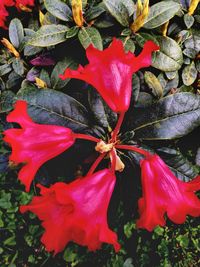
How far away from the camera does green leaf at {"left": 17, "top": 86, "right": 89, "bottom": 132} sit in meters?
1.29

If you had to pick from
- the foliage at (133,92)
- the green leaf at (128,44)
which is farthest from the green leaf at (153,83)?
the green leaf at (128,44)

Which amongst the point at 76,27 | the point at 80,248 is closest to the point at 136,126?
the point at 76,27

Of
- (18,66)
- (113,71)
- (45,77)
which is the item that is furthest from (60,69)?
(113,71)

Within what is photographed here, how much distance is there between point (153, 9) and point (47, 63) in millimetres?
409

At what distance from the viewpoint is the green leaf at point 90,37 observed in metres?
1.26

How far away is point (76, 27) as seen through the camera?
4.33ft

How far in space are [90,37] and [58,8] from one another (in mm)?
163

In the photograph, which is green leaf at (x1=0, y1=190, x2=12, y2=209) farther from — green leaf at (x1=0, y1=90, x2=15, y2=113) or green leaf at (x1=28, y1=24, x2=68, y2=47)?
green leaf at (x1=28, y1=24, x2=68, y2=47)

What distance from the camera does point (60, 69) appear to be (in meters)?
1.37

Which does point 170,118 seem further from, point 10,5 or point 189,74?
point 10,5

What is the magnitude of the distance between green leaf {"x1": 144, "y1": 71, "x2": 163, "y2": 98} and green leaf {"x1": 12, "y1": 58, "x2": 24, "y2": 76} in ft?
1.47

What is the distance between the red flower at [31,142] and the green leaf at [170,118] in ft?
1.01

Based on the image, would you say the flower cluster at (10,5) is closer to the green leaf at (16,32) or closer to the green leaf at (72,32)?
the green leaf at (16,32)

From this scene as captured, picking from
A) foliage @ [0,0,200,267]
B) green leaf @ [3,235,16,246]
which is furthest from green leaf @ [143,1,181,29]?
green leaf @ [3,235,16,246]
